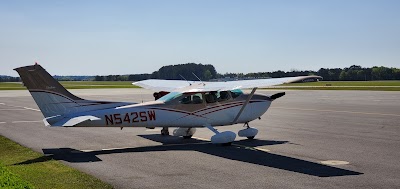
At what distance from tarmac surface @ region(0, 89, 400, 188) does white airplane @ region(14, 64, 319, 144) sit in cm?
87

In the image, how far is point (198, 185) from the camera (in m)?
10.4

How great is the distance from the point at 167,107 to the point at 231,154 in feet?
10.6

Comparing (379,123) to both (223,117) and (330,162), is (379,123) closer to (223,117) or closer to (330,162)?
(223,117)

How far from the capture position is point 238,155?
14523 millimetres

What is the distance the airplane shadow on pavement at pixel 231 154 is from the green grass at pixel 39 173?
42 cm

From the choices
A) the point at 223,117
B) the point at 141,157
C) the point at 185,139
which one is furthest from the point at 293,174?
the point at 185,139

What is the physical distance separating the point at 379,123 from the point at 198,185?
15.7 meters

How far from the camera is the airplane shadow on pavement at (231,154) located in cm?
1204

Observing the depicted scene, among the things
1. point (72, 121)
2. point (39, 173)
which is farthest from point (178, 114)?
point (39, 173)

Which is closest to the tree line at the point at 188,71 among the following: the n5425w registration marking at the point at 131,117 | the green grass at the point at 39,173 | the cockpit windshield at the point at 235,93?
the cockpit windshield at the point at 235,93

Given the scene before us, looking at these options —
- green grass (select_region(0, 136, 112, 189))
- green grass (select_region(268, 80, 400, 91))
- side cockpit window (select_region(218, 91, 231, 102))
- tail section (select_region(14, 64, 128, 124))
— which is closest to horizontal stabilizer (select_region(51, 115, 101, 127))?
tail section (select_region(14, 64, 128, 124))

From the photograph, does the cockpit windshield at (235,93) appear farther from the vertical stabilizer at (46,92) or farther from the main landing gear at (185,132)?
the vertical stabilizer at (46,92)

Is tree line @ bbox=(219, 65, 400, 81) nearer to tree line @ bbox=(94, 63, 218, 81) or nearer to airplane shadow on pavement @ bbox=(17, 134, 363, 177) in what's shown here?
tree line @ bbox=(94, 63, 218, 81)

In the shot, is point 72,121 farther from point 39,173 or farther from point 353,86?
point 353,86
